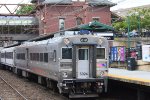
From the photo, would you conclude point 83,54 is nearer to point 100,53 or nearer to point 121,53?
point 100,53

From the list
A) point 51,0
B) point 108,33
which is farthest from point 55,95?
point 51,0

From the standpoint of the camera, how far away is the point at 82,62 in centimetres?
1752

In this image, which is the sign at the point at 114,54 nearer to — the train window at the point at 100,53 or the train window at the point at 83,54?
the train window at the point at 100,53

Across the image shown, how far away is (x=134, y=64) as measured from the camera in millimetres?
23953

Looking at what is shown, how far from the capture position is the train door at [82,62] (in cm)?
1739

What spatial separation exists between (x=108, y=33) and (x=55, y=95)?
11.0 meters

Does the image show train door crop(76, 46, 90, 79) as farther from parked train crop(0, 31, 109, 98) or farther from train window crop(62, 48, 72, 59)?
Answer: train window crop(62, 48, 72, 59)

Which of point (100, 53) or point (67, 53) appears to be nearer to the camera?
point (67, 53)

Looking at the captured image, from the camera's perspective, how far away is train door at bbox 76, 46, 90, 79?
17.4 m

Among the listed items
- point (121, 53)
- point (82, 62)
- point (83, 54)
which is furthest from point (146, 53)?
point (82, 62)

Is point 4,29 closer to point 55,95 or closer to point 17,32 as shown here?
point 17,32

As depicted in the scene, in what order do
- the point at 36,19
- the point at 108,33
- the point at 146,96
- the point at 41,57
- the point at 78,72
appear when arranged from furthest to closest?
the point at 36,19 → the point at 108,33 → the point at 41,57 → the point at 78,72 → the point at 146,96

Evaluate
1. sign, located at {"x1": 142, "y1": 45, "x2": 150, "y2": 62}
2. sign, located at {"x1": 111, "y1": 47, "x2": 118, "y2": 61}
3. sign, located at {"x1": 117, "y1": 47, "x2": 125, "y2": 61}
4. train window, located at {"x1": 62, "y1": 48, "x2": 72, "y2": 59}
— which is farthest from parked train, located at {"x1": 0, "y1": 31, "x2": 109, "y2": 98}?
sign, located at {"x1": 111, "y1": 47, "x2": 118, "y2": 61}

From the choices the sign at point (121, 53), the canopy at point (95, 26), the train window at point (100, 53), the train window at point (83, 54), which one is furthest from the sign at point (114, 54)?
the train window at point (83, 54)
